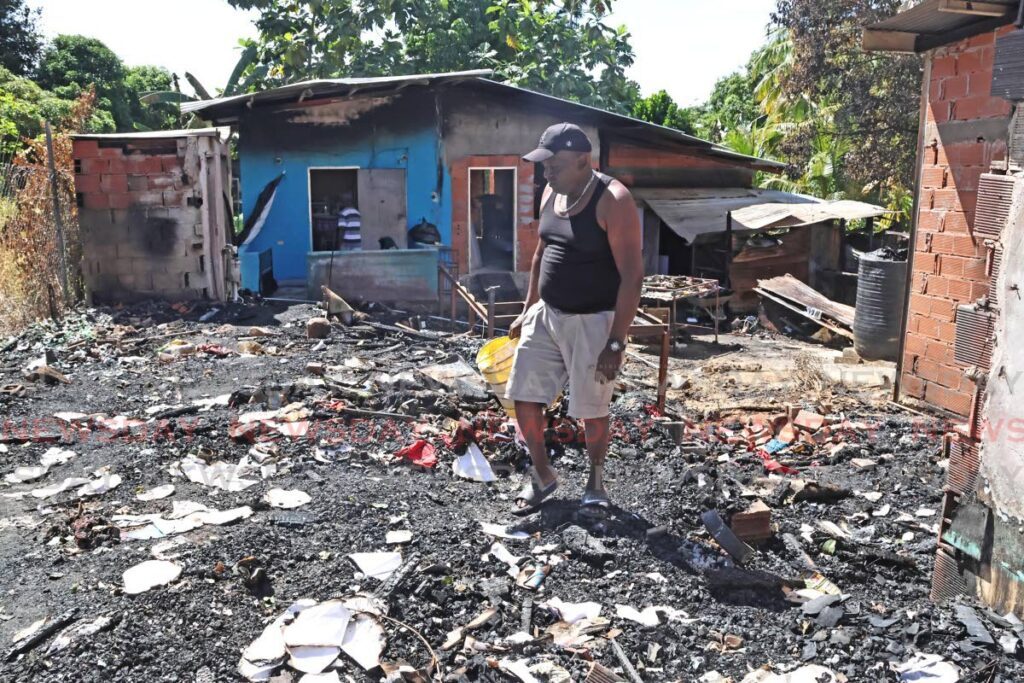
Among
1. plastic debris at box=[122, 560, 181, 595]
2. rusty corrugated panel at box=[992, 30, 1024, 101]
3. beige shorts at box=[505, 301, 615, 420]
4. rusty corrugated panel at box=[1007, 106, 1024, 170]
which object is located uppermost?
rusty corrugated panel at box=[992, 30, 1024, 101]

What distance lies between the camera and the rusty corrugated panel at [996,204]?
10.4ft

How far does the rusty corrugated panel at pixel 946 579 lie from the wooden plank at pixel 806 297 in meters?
9.28

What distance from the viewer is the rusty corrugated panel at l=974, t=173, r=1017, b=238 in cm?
316

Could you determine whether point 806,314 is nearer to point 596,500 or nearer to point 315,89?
point 315,89

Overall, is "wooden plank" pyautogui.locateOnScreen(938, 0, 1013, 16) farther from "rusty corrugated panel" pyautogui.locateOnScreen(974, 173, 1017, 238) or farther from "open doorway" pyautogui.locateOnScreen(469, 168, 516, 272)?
"open doorway" pyautogui.locateOnScreen(469, 168, 516, 272)

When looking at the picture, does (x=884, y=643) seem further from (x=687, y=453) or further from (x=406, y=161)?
(x=406, y=161)

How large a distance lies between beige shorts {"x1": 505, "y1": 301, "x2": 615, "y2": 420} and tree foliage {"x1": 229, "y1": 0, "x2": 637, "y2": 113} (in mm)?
16883

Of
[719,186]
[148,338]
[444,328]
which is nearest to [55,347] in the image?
[148,338]

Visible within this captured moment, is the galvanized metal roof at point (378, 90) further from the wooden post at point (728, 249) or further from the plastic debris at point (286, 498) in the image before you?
the plastic debris at point (286, 498)

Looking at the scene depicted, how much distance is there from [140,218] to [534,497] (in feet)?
30.2

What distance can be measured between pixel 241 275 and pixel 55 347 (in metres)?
4.32

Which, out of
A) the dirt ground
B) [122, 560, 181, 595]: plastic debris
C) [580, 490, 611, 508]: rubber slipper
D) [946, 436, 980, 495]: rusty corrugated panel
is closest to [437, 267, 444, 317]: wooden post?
the dirt ground

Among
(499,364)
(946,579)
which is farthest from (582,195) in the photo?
(946,579)

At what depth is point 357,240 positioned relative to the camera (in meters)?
14.7
